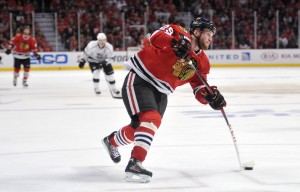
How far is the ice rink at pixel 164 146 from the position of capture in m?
4.18

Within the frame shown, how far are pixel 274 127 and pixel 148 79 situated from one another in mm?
2861

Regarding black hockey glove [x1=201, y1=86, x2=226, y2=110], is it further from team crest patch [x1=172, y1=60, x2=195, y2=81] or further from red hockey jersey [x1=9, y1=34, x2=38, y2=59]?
red hockey jersey [x1=9, y1=34, x2=38, y2=59]

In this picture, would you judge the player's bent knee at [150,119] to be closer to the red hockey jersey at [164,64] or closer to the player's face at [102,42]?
the red hockey jersey at [164,64]

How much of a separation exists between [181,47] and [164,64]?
0.99ft

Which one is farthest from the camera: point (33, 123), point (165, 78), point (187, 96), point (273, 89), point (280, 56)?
point (280, 56)

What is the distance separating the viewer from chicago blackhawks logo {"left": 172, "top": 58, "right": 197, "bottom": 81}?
14.4 feet

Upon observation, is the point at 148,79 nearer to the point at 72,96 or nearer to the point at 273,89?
the point at 72,96

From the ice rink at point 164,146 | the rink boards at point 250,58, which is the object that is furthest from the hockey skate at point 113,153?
the rink boards at point 250,58

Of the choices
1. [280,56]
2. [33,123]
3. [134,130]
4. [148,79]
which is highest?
[148,79]

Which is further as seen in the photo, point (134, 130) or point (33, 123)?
point (33, 123)

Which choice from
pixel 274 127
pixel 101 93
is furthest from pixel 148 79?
pixel 101 93

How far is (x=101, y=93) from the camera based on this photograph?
509 inches

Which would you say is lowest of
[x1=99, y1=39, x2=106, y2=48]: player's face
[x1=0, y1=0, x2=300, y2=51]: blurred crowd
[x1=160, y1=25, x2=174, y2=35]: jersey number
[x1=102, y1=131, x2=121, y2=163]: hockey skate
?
[x1=0, y1=0, x2=300, y2=51]: blurred crowd

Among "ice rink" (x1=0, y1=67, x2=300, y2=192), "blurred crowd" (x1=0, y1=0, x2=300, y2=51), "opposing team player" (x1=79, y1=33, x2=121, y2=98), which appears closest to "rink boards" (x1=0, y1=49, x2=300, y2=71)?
"blurred crowd" (x1=0, y1=0, x2=300, y2=51)
